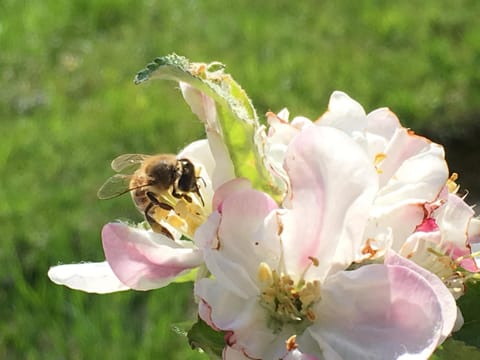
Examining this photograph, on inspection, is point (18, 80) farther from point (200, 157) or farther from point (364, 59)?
point (200, 157)

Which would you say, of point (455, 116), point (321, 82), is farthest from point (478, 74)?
point (321, 82)

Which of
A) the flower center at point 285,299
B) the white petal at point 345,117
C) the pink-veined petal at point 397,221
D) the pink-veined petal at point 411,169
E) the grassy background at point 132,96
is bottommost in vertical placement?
the grassy background at point 132,96

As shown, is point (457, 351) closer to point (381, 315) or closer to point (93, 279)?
point (381, 315)

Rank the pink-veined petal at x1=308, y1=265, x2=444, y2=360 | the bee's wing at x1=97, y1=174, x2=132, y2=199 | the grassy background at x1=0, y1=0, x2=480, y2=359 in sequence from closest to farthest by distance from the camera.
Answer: the pink-veined petal at x1=308, y1=265, x2=444, y2=360 < the bee's wing at x1=97, y1=174, x2=132, y2=199 < the grassy background at x1=0, y1=0, x2=480, y2=359

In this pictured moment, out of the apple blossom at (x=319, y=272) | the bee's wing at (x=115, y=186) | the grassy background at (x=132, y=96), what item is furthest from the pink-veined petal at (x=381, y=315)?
the grassy background at (x=132, y=96)

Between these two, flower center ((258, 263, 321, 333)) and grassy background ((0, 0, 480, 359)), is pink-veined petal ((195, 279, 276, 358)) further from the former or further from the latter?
grassy background ((0, 0, 480, 359))

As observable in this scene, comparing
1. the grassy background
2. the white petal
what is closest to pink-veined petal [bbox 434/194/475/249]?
the white petal

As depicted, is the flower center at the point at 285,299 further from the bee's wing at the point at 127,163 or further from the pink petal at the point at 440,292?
the bee's wing at the point at 127,163
